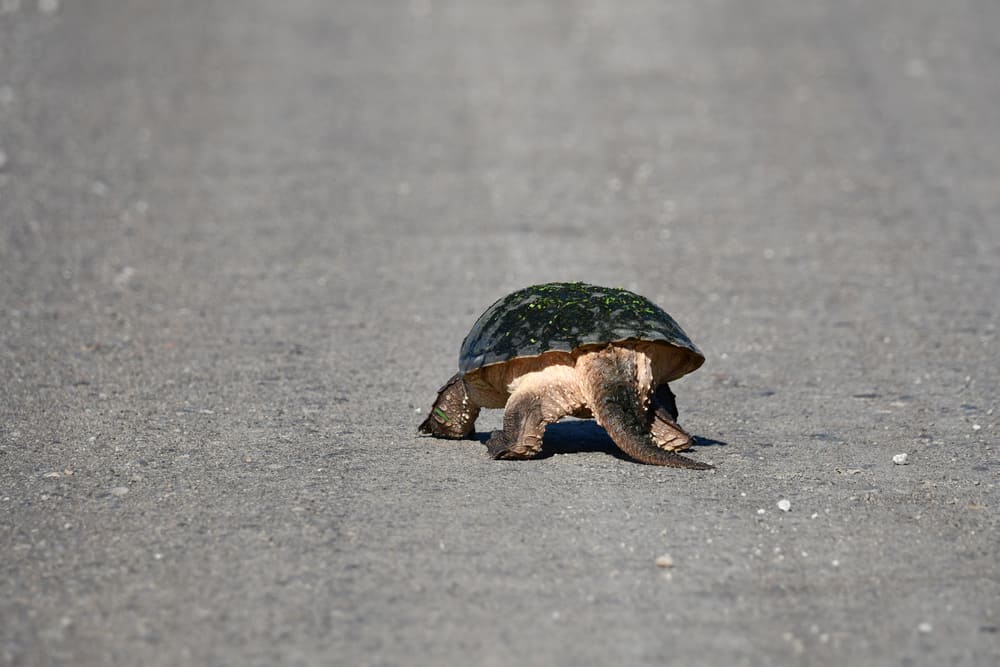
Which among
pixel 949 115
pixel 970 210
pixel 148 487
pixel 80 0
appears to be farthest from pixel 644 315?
pixel 80 0

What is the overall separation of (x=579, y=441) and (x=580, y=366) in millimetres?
615

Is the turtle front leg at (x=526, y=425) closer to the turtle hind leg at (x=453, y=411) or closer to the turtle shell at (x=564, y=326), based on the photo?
the turtle shell at (x=564, y=326)

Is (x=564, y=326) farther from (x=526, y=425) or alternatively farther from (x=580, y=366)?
(x=526, y=425)

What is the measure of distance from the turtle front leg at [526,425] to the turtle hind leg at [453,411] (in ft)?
1.22

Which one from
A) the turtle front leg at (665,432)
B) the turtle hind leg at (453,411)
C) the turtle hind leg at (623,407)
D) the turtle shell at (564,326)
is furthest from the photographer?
the turtle hind leg at (453,411)

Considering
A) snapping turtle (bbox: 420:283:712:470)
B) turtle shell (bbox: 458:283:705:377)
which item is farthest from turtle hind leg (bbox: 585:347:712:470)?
turtle shell (bbox: 458:283:705:377)

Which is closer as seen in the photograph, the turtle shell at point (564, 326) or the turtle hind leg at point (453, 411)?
the turtle shell at point (564, 326)

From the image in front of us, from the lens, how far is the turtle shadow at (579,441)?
21.2 ft

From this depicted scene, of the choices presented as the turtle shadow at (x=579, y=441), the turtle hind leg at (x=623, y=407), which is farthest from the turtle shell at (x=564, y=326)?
the turtle shadow at (x=579, y=441)

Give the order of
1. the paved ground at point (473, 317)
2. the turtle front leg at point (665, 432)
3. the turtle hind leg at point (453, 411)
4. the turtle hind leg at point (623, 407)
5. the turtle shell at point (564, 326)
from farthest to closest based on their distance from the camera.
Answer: the turtle hind leg at point (453, 411) → the turtle front leg at point (665, 432) → the turtle shell at point (564, 326) → the turtle hind leg at point (623, 407) → the paved ground at point (473, 317)

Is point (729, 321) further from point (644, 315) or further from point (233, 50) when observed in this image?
point (233, 50)

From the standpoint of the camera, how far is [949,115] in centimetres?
1371

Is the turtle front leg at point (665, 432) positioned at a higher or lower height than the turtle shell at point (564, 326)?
lower

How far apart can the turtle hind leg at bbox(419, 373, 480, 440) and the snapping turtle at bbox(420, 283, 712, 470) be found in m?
0.07
